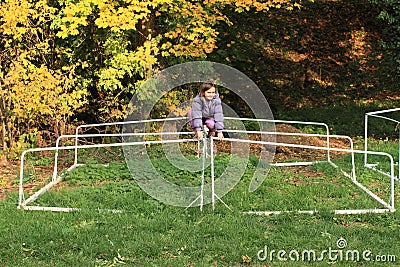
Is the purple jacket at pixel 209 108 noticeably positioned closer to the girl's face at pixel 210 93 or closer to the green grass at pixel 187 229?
the girl's face at pixel 210 93

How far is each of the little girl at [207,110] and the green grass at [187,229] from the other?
81cm

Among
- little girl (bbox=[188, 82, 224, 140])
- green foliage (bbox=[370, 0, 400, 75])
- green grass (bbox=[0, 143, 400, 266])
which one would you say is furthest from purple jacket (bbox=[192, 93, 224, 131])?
green foliage (bbox=[370, 0, 400, 75])

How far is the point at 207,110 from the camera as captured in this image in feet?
24.8

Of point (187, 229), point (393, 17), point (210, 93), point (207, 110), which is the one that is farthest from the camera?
point (393, 17)

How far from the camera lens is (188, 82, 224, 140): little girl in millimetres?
7379

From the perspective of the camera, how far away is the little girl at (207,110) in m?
7.38

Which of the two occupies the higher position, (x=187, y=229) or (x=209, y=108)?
(x=209, y=108)

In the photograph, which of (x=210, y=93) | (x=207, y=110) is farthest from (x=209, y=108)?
(x=210, y=93)

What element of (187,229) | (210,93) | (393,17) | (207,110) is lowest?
(187,229)

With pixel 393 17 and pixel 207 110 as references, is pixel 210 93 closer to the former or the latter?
pixel 207 110

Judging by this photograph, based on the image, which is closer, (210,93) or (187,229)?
(187,229)

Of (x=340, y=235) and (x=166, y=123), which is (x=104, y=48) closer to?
(x=166, y=123)

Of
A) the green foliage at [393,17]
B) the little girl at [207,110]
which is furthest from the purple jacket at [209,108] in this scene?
the green foliage at [393,17]

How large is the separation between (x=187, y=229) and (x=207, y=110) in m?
2.10
